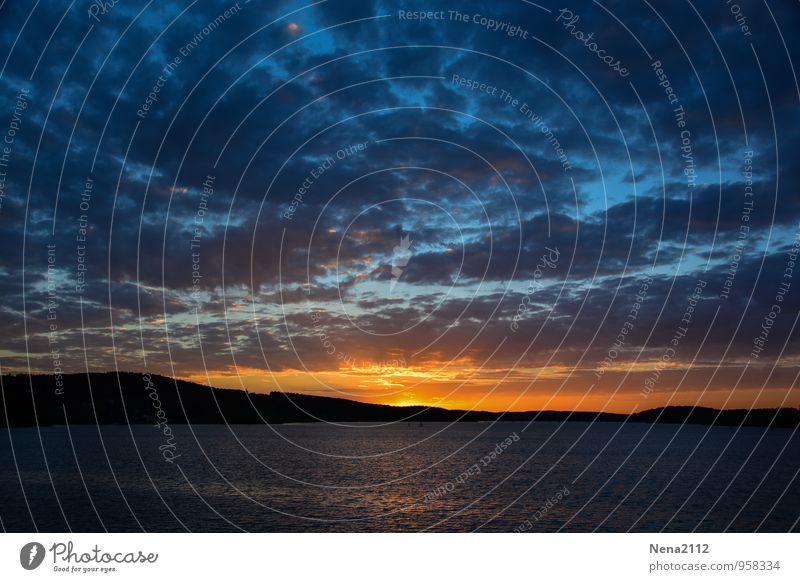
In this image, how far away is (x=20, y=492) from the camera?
9944 cm

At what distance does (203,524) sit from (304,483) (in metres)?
46.0
